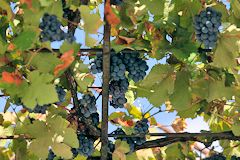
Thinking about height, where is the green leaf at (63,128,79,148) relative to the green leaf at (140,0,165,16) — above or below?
below

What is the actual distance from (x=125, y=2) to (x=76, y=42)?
1.37 ft

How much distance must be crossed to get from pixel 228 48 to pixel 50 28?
0.83 m

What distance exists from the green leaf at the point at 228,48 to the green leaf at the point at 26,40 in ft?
2.83

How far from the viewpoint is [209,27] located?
2.78m

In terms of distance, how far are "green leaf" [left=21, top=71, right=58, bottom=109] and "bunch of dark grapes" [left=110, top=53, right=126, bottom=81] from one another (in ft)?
1.42

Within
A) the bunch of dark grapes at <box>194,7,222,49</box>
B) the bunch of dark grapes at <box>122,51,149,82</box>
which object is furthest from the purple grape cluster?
the bunch of dark grapes at <box>194,7,222,49</box>

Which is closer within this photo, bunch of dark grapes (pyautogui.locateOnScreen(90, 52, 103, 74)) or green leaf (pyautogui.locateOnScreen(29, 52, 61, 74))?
green leaf (pyautogui.locateOnScreen(29, 52, 61, 74))

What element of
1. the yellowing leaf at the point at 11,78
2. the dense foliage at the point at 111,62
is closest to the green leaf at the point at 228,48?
the dense foliage at the point at 111,62

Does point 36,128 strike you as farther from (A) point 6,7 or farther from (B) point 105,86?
(A) point 6,7

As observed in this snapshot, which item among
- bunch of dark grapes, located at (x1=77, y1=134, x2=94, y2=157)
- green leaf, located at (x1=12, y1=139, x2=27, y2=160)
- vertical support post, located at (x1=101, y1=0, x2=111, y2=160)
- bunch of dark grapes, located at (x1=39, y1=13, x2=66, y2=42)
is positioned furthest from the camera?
green leaf, located at (x1=12, y1=139, x2=27, y2=160)

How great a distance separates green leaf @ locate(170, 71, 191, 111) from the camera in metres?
3.13

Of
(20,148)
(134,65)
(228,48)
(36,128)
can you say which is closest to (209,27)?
(228,48)

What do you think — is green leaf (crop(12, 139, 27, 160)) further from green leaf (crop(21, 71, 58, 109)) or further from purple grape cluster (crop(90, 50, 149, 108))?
green leaf (crop(21, 71, 58, 109))

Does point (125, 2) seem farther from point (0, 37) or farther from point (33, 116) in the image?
point (33, 116)
